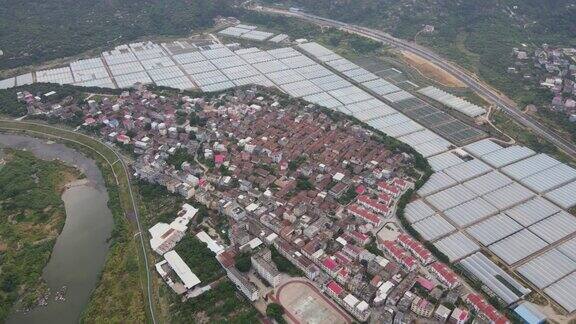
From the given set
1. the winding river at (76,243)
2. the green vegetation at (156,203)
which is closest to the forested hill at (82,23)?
the winding river at (76,243)

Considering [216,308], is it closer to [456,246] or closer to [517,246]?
[456,246]

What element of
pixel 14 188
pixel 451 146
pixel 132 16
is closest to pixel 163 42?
pixel 132 16

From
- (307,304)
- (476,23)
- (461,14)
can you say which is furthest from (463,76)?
(307,304)

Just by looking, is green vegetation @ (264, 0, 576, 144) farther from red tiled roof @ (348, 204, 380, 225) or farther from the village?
red tiled roof @ (348, 204, 380, 225)

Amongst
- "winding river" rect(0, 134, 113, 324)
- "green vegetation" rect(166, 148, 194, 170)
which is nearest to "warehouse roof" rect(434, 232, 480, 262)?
"green vegetation" rect(166, 148, 194, 170)

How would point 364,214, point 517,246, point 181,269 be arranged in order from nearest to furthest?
point 181,269, point 517,246, point 364,214

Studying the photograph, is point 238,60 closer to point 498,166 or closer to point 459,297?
point 498,166
